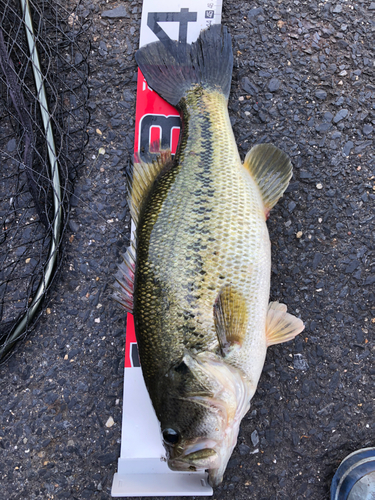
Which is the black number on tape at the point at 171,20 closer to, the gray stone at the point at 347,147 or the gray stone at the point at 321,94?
the gray stone at the point at 321,94

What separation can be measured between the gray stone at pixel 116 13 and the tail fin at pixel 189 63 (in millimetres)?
443

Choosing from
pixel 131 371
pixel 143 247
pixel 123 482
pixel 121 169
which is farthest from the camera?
pixel 121 169

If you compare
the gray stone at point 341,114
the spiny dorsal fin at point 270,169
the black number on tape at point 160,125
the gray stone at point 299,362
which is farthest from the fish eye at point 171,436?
the gray stone at point 341,114

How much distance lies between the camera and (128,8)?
84.6 inches

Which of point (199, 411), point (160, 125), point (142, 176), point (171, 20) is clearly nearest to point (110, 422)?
point (199, 411)

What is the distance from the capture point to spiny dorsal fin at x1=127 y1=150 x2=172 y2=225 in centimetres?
173

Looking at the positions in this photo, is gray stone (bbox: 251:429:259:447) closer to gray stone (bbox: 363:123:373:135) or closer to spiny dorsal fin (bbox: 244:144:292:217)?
spiny dorsal fin (bbox: 244:144:292:217)

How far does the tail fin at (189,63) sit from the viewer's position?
6.24ft

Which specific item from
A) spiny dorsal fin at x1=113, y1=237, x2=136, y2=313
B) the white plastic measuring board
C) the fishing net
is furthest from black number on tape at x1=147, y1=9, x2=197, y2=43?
spiny dorsal fin at x1=113, y1=237, x2=136, y2=313

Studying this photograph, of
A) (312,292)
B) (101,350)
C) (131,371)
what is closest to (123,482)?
(131,371)

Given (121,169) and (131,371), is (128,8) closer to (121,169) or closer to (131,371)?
(121,169)

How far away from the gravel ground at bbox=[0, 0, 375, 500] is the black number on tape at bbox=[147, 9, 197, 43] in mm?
120

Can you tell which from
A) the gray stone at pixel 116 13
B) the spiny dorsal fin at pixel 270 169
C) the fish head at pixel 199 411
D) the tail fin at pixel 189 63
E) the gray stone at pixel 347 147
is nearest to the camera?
the fish head at pixel 199 411

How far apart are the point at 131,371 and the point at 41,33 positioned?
2136 mm
